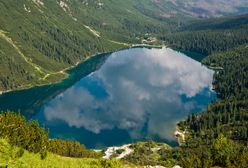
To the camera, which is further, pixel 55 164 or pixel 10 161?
pixel 55 164

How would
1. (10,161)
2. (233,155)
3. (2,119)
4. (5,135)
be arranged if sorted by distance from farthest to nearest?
(233,155)
(2,119)
(5,135)
(10,161)

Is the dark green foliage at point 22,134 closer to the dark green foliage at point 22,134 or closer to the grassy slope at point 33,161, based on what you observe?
the dark green foliage at point 22,134

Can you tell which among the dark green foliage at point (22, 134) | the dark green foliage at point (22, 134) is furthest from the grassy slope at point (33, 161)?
the dark green foliage at point (22, 134)

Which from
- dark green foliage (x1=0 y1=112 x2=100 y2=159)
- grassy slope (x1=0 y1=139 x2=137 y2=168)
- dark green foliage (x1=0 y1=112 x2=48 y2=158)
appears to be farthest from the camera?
dark green foliage (x1=0 y1=112 x2=48 y2=158)

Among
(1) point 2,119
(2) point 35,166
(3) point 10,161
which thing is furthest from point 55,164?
(1) point 2,119

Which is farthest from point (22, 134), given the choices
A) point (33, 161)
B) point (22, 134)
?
point (33, 161)

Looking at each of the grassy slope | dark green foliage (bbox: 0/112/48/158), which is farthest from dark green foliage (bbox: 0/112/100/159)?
the grassy slope

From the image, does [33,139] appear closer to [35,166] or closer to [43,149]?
[43,149]

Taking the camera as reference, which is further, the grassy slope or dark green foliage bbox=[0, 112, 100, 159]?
dark green foliage bbox=[0, 112, 100, 159]

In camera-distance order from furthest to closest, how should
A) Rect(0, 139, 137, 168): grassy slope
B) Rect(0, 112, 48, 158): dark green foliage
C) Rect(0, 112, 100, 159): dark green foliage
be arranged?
Rect(0, 112, 48, 158): dark green foliage < Rect(0, 112, 100, 159): dark green foliage < Rect(0, 139, 137, 168): grassy slope

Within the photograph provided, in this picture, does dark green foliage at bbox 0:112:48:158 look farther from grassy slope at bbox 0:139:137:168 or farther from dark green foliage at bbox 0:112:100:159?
grassy slope at bbox 0:139:137:168

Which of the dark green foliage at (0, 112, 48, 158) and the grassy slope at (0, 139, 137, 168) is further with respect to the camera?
the dark green foliage at (0, 112, 48, 158)
